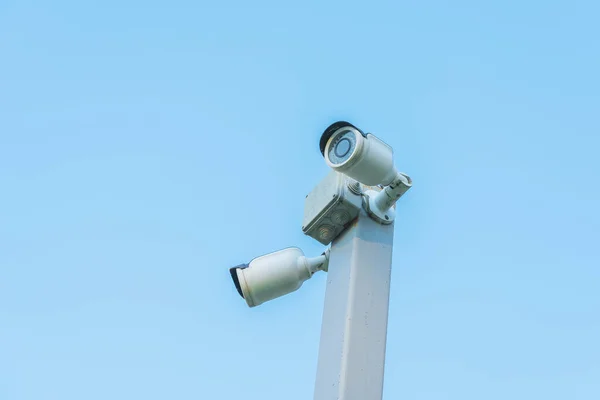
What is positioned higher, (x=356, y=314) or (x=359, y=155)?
(x=359, y=155)

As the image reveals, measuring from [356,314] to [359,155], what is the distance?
2.07 ft

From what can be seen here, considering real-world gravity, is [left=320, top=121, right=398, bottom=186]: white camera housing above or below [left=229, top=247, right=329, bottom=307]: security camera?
above

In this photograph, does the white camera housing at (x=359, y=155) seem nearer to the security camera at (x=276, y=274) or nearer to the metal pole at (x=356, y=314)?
the metal pole at (x=356, y=314)

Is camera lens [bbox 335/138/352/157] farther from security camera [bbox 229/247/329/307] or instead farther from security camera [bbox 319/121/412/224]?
security camera [bbox 229/247/329/307]

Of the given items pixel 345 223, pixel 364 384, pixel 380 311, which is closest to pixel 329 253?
pixel 345 223

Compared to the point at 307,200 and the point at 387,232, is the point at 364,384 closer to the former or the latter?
the point at 387,232

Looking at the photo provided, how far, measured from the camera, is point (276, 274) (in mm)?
3902

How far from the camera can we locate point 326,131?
12.1 feet

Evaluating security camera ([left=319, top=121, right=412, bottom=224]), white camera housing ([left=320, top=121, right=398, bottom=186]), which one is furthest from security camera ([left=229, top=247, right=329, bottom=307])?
white camera housing ([left=320, top=121, right=398, bottom=186])

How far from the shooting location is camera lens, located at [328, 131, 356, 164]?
3512 mm

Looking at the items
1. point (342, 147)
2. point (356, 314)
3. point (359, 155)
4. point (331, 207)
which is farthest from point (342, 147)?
point (356, 314)

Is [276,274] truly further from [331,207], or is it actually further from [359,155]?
[359,155]

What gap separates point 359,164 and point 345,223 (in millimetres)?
421

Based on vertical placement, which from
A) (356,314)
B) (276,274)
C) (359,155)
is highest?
(359,155)
